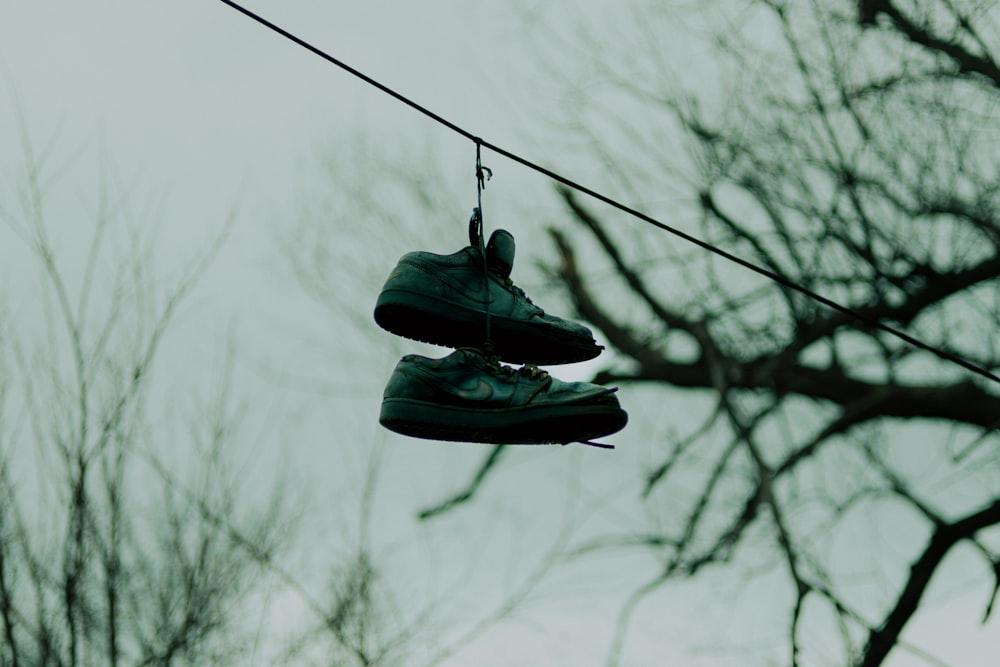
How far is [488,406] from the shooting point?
9.22 feet

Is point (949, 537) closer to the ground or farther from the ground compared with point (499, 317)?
farther from the ground

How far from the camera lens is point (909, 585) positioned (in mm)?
5758

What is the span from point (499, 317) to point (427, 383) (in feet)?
1.01

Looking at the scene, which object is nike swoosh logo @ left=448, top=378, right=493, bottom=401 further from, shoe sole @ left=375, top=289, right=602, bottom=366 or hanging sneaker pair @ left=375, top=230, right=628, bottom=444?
shoe sole @ left=375, top=289, right=602, bottom=366

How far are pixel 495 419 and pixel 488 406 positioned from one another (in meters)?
0.03

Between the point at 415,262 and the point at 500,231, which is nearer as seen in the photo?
the point at 415,262

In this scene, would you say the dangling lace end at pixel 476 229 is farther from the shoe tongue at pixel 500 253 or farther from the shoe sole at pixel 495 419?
the shoe sole at pixel 495 419

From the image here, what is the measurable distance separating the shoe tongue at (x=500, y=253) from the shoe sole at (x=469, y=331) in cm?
19

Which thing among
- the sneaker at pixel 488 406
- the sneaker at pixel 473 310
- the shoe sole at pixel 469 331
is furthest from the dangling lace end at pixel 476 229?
the sneaker at pixel 488 406

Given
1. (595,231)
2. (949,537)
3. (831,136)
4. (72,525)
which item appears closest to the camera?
(949,537)

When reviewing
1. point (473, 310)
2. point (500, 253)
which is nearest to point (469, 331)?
point (473, 310)

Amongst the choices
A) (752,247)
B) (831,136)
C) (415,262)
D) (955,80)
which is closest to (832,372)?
(752,247)

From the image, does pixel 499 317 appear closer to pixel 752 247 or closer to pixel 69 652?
pixel 69 652

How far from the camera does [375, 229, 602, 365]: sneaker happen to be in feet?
9.66
